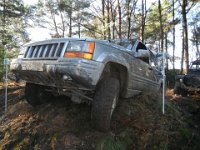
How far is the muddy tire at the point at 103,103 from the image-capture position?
448 cm

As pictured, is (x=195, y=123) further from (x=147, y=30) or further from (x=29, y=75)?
(x=147, y=30)

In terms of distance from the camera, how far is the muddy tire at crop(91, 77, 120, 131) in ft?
14.7

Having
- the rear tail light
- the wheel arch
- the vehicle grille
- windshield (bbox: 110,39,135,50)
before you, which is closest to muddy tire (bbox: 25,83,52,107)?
the vehicle grille

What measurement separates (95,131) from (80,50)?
Result: 5.05 feet

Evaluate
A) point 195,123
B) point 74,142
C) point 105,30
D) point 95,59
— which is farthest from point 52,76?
point 105,30

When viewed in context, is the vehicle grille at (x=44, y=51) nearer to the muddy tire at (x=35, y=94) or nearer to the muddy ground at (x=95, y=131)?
the muddy tire at (x=35, y=94)

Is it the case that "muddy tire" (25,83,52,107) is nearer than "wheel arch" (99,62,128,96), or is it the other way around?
"wheel arch" (99,62,128,96)

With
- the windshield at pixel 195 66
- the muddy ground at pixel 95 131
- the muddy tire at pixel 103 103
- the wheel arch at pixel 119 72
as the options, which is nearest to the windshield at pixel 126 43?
the wheel arch at pixel 119 72

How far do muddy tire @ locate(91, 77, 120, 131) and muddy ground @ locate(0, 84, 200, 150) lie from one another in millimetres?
333

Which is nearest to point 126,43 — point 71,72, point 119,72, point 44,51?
point 119,72

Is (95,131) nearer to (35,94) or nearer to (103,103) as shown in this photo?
(103,103)

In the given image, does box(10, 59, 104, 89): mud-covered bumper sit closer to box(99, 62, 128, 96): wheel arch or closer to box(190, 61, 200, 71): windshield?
box(99, 62, 128, 96): wheel arch

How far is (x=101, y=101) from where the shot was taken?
14.7ft

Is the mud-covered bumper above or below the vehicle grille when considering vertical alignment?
below
